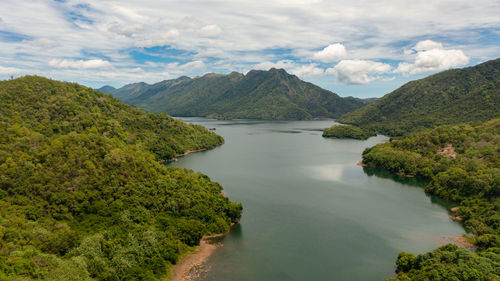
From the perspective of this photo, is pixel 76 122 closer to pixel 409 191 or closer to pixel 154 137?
pixel 154 137

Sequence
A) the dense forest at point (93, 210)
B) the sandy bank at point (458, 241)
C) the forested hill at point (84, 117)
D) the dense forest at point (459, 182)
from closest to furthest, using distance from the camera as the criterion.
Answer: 1. the dense forest at point (93, 210)
2. the dense forest at point (459, 182)
3. the sandy bank at point (458, 241)
4. the forested hill at point (84, 117)

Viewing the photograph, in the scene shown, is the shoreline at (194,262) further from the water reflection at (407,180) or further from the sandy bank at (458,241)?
the water reflection at (407,180)

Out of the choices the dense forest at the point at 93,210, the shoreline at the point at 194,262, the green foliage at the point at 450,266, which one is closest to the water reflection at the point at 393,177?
the green foliage at the point at 450,266

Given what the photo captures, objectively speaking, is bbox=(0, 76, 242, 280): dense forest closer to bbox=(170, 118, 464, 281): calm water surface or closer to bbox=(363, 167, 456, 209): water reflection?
bbox=(170, 118, 464, 281): calm water surface

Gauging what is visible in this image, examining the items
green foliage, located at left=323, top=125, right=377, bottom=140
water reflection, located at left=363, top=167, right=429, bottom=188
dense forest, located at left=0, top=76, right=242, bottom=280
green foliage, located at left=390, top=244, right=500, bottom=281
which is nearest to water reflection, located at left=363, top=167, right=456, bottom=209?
water reflection, located at left=363, top=167, right=429, bottom=188

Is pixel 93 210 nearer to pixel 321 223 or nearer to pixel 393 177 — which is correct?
pixel 321 223

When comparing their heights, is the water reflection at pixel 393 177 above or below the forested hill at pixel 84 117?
below

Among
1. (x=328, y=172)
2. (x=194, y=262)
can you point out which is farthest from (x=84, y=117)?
(x=328, y=172)
